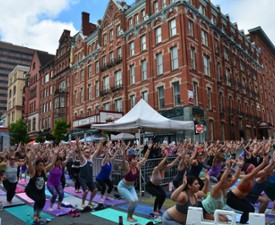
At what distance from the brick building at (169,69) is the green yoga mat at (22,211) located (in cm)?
1553

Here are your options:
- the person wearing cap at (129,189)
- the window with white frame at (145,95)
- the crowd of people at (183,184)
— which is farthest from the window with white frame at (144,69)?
the person wearing cap at (129,189)

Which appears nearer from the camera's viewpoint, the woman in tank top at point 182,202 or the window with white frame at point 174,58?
the woman in tank top at point 182,202

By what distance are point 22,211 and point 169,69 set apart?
60.9 feet

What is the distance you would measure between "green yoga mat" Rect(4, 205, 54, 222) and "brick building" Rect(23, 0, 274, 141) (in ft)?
50.9

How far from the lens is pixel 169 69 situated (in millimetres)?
23328

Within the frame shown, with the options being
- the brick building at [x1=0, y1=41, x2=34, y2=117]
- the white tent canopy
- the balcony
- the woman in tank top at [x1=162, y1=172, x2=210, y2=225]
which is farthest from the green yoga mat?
the brick building at [x1=0, y1=41, x2=34, y2=117]

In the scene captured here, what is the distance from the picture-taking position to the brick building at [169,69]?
900 inches

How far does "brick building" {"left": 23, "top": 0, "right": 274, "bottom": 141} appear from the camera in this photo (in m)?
22.9

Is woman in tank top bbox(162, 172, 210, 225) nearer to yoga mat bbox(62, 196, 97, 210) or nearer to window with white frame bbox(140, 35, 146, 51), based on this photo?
yoga mat bbox(62, 196, 97, 210)

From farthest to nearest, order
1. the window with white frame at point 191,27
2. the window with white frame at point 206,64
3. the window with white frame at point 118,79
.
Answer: the window with white frame at point 118,79 → the window with white frame at point 206,64 → the window with white frame at point 191,27

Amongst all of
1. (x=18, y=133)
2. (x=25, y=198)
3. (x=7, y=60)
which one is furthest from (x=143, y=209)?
(x=7, y=60)

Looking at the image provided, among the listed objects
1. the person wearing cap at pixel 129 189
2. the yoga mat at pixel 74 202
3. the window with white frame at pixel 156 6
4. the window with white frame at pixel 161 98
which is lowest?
the yoga mat at pixel 74 202

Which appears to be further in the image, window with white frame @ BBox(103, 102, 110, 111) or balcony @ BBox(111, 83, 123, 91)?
window with white frame @ BBox(103, 102, 110, 111)

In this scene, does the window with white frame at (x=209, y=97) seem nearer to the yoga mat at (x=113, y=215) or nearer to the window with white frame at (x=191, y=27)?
the window with white frame at (x=191, y=27)
